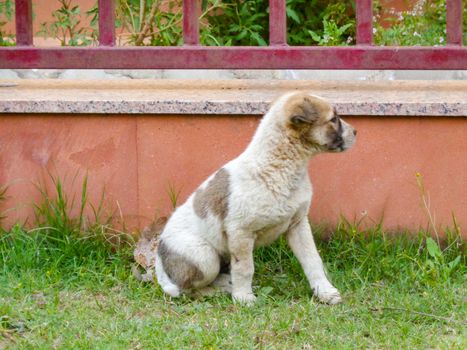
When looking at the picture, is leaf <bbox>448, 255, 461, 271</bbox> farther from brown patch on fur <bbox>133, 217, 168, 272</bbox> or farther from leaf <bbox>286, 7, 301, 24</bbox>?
leaf <bbox>286, 7, 301, 24</bbox>

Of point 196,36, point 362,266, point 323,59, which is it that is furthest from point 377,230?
point 196,36

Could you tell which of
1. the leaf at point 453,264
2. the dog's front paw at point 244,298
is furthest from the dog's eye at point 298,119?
the leaf at point 453,264

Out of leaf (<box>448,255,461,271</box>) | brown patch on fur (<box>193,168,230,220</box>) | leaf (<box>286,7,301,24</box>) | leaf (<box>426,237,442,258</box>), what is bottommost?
leaf (<box>448,255,461,271</box>)

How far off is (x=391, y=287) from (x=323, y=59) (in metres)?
1.35

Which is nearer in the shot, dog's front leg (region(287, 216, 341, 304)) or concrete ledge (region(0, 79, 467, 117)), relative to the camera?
dog's front leg (region(287, 216, 341, 304))

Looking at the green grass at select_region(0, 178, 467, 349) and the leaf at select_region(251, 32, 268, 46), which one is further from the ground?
the leaf at select_region(251, 32, 268, 46)

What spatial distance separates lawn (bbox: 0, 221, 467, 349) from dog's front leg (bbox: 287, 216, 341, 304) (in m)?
0.07

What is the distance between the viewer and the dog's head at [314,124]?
466 centimetres

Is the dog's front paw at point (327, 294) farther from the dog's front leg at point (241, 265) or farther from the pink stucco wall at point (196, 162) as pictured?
the pink stucco wall at point (196, 162)

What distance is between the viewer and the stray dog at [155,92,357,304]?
4711 millimetres

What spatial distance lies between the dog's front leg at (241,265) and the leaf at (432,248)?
3.08ft

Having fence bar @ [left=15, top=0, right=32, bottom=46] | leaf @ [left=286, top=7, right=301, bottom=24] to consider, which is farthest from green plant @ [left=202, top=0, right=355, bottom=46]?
fence bar @ [left=15, top=0, right=32, bottom=46]

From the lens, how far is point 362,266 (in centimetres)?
517

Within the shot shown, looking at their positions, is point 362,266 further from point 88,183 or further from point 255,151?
point 88,183
